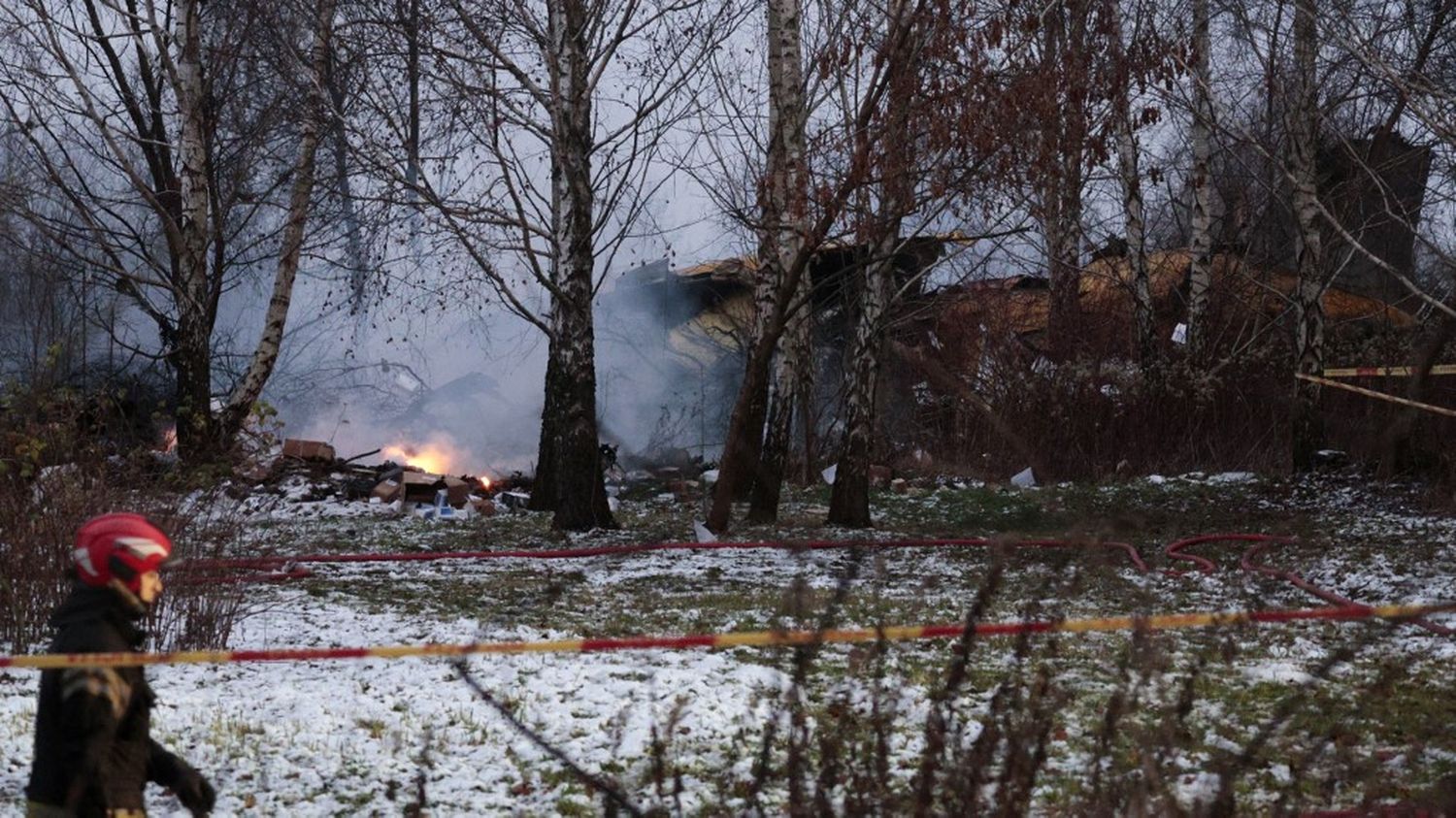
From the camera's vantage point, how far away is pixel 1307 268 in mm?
16031

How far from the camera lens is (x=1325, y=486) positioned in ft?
51.4

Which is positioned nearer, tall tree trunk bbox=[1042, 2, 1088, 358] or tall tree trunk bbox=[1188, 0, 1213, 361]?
tall tree trunk bbox=[1042, 2, 1088, 358]

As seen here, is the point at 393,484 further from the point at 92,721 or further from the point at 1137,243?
the point at 92,721

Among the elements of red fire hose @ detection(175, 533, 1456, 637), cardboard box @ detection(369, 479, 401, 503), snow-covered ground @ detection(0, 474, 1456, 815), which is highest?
cardboard box @ detection(369, 479, 401, 503)

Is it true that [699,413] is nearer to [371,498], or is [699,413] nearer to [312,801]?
[371,498]

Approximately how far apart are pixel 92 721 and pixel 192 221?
1456 cm

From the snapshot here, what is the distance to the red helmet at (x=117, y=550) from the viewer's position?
3600 mm

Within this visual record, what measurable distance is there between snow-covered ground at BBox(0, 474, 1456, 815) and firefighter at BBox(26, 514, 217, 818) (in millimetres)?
703

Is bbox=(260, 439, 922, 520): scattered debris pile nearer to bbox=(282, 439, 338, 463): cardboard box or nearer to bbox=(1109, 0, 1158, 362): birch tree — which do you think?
bbox=(282, 439, 338, 463): cardboard box

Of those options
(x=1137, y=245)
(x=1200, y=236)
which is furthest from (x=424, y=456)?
(x=1200, y=236)

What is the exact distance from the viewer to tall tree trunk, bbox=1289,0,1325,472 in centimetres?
1506

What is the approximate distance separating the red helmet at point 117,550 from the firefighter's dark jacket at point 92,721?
8 centimetres

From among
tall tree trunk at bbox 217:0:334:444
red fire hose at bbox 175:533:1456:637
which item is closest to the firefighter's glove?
red fire hose at bbox 175:533:1456:637

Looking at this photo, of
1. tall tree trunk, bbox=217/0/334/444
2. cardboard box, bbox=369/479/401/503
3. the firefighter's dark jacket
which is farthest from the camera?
tall tree trunk, bbox=217/0/334/444
